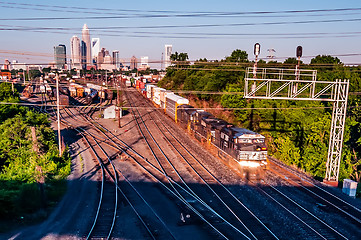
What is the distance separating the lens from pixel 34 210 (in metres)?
15.1

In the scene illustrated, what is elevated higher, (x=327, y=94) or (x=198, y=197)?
(x=327, y=94)

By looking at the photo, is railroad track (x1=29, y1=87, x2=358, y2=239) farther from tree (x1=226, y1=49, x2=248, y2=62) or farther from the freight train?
tree (x1=226, y1=49, x2=248, y2=62)

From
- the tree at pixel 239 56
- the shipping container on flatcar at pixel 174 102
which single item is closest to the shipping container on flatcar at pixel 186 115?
the shipping container on flatcar at pixel 174 102

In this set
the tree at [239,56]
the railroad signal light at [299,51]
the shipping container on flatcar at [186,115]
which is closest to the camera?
the railroad signal light at [299,51]

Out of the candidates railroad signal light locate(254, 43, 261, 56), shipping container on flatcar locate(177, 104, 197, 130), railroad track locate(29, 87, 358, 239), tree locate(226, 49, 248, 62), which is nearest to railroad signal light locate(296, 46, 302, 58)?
railroad signal light locate(254, 43, 261, 56)

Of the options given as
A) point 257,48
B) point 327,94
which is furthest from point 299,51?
point 327,94

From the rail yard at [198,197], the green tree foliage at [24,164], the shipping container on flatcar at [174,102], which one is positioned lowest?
the rail yard at [198,197]

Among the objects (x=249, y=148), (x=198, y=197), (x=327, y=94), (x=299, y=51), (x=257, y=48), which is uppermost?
(x=257, y=48)

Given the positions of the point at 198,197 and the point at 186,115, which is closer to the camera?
the point at 198,197

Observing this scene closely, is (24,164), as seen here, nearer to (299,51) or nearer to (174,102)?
(299,51)

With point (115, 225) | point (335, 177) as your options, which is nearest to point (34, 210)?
point (115, 225)

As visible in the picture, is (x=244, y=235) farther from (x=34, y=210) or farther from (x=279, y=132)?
(x=279, y=132)

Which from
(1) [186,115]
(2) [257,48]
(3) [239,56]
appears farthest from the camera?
(3) [239,56]

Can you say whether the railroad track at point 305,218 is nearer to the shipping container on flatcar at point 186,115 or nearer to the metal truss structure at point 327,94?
the metal truss structure at point 327,94
